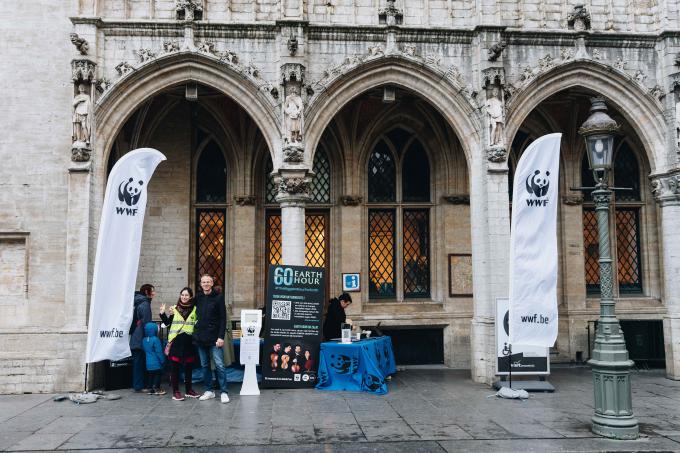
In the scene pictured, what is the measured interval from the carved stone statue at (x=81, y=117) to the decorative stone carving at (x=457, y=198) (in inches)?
327

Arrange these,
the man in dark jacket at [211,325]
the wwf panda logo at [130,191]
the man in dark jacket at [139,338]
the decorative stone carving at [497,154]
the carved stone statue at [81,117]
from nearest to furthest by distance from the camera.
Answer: the wwf panda logo at [130,191]
the man in dark jacket at [211,325]
the man in dark jacket at [139,338]
the carved stone statue at [81,117]
the decorative stone carving at [497,154]

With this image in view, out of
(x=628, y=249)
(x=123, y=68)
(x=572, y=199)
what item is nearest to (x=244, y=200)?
(x=123, y=68)

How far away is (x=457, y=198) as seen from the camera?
14.9 m

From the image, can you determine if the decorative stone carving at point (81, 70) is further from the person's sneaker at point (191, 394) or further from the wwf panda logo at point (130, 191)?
the person's sneaker at point (191, 394)

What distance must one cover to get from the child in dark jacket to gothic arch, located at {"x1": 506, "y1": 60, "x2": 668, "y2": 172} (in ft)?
27.2

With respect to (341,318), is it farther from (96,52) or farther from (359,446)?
(96,52)

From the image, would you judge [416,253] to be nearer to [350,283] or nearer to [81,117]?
[350,283]

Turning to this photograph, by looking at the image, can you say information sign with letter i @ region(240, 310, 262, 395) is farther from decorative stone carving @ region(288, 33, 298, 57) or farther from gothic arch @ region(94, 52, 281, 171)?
decorative stone carving @ region(288, 33, 298, 57)

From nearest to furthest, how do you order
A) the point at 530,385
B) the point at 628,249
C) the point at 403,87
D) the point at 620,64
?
the point at 530,385
the point at 403,87
the point at 620,64
the point at 628,249

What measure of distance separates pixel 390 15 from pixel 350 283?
621 centimetres

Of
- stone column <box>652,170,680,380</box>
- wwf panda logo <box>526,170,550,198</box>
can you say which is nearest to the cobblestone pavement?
stone column <box>652,170,680,380</box>

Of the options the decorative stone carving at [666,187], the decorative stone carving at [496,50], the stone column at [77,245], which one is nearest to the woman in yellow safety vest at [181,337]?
the stone column at [77,245]

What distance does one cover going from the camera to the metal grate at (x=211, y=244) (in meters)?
14.7

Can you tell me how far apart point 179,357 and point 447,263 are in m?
7.13
